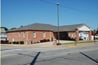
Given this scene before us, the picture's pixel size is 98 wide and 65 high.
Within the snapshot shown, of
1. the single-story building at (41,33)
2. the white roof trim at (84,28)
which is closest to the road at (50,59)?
the single-story building at (41,33)

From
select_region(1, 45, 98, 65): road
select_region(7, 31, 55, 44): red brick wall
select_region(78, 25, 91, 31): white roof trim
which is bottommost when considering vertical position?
select_region(1, 45, 98, 65): road

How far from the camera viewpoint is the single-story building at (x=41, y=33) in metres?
48.0

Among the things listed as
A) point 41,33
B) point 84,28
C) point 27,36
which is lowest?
point 27,36

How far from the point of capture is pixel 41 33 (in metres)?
50.8

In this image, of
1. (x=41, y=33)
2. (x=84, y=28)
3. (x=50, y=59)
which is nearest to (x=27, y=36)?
(x=41, y=33)

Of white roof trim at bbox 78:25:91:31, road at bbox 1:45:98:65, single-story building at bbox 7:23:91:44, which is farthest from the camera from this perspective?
white roof trim at bbox 78:25:91:31

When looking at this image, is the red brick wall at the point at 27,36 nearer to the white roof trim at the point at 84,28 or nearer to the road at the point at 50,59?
the white roof trim at the point at 84,28

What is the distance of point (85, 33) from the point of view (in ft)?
192

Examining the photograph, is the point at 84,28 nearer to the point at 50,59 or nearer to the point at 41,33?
the point at 41,33


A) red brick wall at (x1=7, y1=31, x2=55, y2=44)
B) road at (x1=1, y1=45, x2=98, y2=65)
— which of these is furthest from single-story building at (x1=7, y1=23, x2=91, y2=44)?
road at (x1=1, y1=45, x2=98, y2=65)

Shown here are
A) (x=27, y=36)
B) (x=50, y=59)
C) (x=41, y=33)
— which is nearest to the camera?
(x=50, y=59)

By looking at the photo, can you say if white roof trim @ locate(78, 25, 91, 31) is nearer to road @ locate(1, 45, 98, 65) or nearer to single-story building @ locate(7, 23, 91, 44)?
single-story building @ locate(7, 23, 91, 44)

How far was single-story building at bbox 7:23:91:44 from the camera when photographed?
48000mm

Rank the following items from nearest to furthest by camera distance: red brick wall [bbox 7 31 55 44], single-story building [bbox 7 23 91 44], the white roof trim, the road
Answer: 1. the road
2. red brick wall [bbox 7 31 55 44]
3. single-story building [bbox 7 23 91 44]
4. the white roof trim
